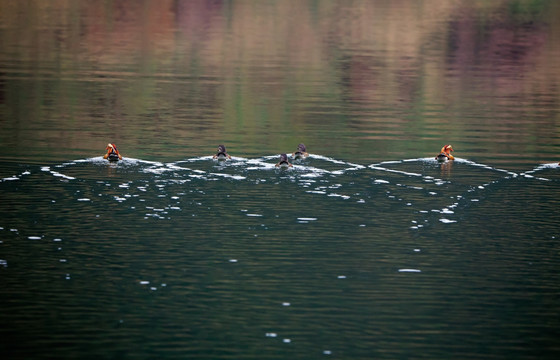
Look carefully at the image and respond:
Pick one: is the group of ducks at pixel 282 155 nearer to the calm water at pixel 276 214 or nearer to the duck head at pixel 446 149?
the duck head at pixel 446 149

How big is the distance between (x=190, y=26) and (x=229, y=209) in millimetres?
69558

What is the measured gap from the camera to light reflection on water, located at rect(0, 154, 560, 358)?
1834cm

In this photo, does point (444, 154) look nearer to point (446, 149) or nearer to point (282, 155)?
point (446, 149)

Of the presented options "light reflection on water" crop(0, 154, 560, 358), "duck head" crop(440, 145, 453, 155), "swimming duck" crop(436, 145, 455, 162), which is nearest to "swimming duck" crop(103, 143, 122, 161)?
"light reflection on water" crop(0, 154, 560, 358)

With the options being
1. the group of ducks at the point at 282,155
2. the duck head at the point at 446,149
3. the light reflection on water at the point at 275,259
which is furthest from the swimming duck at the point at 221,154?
the duck head at the point at 446,149

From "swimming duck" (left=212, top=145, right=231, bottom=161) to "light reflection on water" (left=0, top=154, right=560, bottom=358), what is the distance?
45 cm

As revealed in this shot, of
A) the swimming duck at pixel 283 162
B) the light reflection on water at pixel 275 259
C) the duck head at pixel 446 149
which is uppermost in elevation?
the duck head at pixel 446 149

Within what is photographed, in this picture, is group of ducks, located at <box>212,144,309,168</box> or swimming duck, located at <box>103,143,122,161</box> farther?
swimming duck, located at <box>103,143,122,161</box>

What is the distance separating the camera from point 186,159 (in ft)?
111

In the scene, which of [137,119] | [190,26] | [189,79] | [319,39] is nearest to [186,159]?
[137,119]

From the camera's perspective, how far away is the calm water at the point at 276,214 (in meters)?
18.6

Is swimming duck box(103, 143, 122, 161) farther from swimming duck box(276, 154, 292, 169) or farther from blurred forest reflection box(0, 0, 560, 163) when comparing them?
swimming duck box(276, 154, 292, 169)

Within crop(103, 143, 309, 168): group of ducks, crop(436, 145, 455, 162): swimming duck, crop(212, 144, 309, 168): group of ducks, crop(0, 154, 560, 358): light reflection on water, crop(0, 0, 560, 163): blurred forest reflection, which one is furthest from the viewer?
crop(0, 0, 560, 163): blurred forest reflection

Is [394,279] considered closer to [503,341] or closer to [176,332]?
[503,341]
